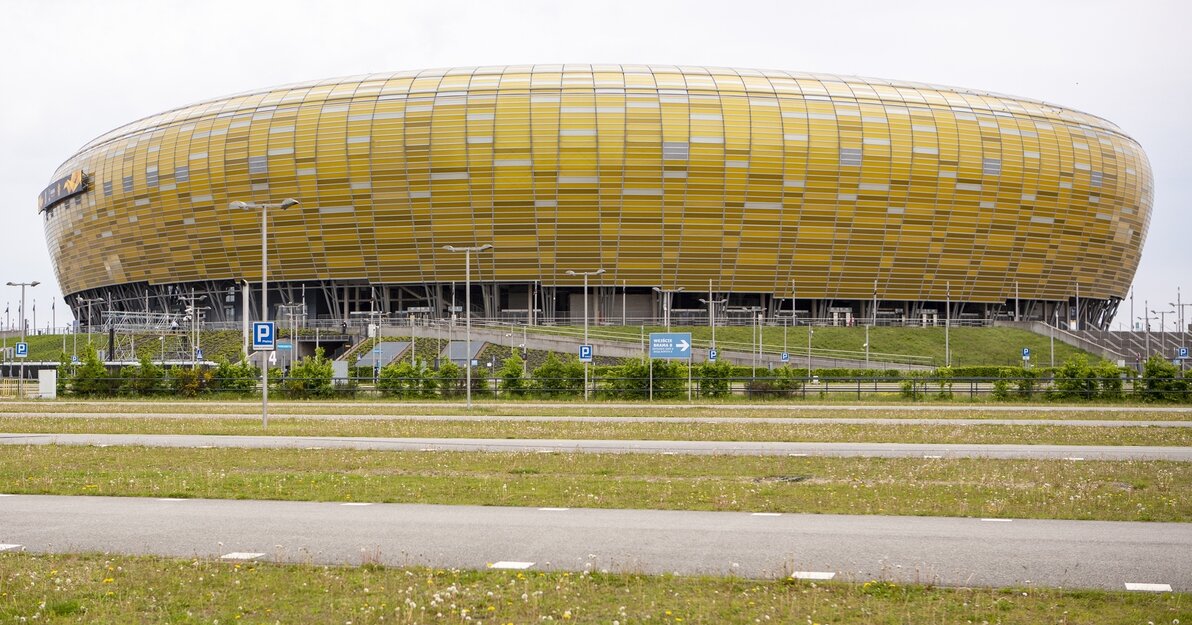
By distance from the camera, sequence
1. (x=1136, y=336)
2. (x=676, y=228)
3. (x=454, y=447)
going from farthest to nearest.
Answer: (x=1136, y=336) < (x=676, y=228) < (x=454, y=447)

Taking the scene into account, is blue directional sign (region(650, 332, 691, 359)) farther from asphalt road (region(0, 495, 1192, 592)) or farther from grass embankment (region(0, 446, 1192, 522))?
asphalt road (region(0, 495, 1192, 592))

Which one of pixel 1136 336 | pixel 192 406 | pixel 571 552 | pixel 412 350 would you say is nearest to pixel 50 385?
pixel 192 406

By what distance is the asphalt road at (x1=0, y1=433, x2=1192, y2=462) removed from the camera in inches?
887

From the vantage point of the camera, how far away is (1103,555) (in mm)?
11125

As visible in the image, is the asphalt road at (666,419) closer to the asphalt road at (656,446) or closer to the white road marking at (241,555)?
the asphalt road at (656,446)

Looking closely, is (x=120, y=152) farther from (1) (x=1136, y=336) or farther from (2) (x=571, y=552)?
(2) (x=571, y=552)

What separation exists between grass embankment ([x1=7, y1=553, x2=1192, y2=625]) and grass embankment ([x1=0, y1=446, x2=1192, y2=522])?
494 centimetres

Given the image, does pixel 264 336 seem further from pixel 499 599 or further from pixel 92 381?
pixel 92 381

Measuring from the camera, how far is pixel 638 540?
12.1 m

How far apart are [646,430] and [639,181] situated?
6452cm

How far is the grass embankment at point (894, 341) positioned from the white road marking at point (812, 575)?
7211cm

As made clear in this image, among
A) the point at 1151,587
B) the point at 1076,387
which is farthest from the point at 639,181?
the point at 1151,587

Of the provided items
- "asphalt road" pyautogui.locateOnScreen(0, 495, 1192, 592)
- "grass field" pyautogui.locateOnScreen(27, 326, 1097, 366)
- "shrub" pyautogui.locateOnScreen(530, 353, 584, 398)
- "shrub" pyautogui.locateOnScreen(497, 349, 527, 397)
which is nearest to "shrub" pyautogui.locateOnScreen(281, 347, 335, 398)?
"shrub" pyautogui.locateOnScreen(497, 349, 527, 397)

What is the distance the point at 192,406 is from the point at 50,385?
45.3 ft
